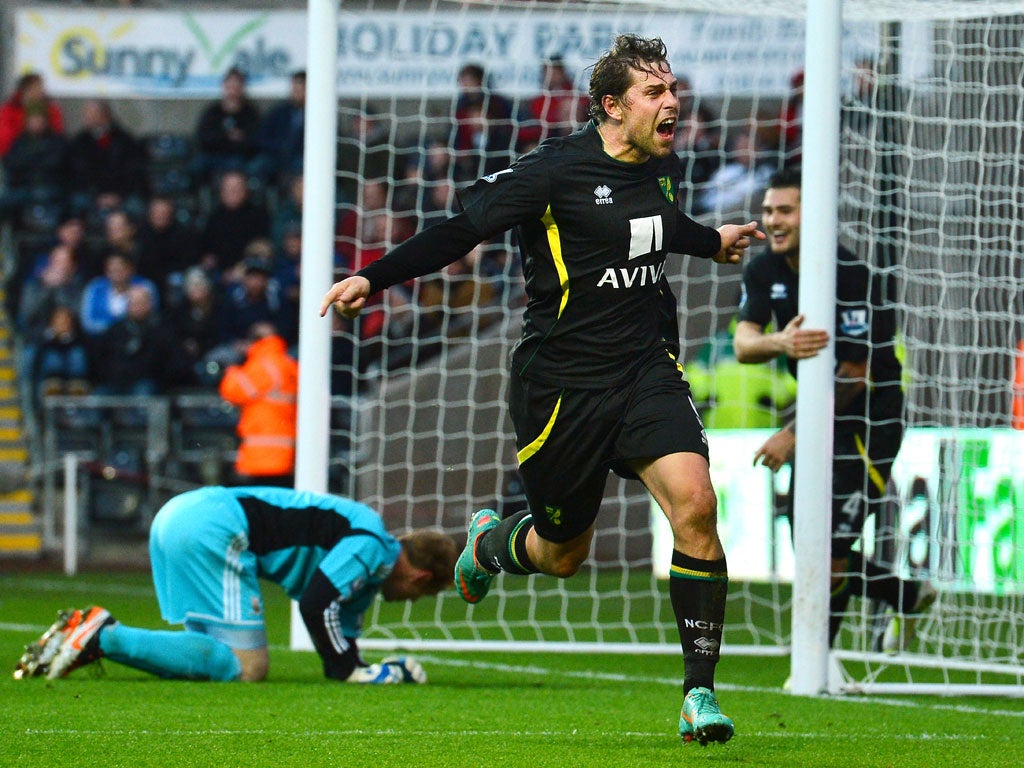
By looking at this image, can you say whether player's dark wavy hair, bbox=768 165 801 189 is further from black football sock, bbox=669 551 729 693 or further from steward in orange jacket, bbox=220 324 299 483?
steward in orange jacket, bbox=220 324 299 483

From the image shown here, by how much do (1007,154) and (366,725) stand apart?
15.8 ft

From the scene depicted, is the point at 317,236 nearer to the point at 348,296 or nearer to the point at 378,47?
the point at 348,296

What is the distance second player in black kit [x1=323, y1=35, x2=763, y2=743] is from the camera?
4754 millimetres

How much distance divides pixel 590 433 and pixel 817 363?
2049 mm

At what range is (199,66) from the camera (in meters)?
16.6

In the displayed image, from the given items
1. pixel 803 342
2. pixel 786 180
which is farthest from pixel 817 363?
pixel 786 180

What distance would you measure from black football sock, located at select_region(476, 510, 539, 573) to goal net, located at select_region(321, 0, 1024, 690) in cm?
199

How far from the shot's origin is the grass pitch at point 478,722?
4625mm

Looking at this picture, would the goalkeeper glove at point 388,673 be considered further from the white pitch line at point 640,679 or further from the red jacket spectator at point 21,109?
the red jacket spectator at point 21,109

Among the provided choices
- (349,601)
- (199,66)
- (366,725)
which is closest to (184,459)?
(199,66)

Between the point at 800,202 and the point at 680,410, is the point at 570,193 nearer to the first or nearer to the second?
the point at 680,410

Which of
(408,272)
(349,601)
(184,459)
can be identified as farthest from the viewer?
(184,459)

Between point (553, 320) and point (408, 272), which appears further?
point (553, 320)

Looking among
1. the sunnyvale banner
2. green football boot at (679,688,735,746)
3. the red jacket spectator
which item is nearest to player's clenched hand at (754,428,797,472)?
green football boot at (679,688,735,746)
